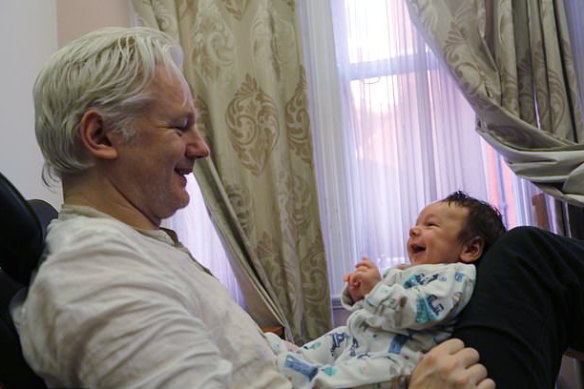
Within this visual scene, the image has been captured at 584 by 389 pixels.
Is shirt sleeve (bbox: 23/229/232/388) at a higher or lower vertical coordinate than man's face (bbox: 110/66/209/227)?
lower

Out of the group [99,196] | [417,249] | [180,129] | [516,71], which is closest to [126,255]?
[99,196]

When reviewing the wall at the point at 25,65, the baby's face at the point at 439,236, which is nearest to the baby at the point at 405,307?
the baby's face at the point at 439,236

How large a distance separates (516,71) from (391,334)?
1.40 m

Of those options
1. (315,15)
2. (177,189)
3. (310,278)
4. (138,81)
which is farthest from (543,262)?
(315,15)

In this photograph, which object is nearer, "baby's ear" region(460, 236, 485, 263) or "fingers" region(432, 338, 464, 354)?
"fingers" region(432, 338, 464, 354)

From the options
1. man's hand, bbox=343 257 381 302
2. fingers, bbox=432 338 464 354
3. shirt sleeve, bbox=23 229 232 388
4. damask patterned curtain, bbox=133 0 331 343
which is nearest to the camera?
shirt sleeve, bbox=23 229 232 388

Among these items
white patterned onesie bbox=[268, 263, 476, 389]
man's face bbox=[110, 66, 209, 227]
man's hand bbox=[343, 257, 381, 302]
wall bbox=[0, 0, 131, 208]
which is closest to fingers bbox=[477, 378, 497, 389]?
white patterned onesie bbox=[268, 263, 476, 389]

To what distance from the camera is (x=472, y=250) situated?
147 centimetres

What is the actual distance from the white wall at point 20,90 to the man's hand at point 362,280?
53.9 inches

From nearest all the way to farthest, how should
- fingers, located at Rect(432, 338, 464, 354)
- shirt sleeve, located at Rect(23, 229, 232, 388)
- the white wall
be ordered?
shirt sleeve, located at Rect(23, 229, 232, 388) → fingers, located at Rect(432, 338, 464, 354) → the white wall

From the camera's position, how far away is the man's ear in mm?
956

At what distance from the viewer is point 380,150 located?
8.05 feet

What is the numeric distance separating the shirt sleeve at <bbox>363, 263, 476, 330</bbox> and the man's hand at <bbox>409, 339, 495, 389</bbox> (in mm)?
79

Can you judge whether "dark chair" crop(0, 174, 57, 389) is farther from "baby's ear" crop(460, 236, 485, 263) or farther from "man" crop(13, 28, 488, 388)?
"baby's ear" crop(460, 236, 485, 263)
